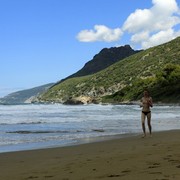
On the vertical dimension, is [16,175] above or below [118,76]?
below

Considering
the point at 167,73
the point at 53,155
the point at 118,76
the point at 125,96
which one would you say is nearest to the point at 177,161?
the point at 53,155

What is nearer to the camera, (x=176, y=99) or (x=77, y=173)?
(x=77, y=173)

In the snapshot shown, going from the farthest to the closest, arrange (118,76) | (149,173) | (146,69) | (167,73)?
1. (118,76)
2. (146,69)
3. (167,73)
4. (149,173)

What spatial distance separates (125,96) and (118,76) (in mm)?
44784

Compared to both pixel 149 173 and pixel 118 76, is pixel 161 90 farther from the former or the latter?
pixel 149 173

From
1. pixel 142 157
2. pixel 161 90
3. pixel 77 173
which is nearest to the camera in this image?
pixel 77 173

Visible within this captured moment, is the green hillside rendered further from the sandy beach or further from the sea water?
the sandy beach

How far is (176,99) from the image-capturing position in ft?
361

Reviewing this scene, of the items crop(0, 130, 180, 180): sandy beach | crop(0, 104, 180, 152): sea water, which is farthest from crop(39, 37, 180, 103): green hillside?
crop(0, 130, 180, 180): sandy beach

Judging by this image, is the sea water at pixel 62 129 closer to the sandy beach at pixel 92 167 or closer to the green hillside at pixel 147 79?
the sandy beach at pixel 92 167

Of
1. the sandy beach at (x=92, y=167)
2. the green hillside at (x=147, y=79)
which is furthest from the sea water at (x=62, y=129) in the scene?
the green hillside at (x=147, y=79)

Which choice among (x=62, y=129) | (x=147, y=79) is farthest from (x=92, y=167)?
(x=147, y=79)

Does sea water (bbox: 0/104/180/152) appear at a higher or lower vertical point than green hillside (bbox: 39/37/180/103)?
lower

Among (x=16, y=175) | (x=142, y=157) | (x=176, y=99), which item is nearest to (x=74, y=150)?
(x=142, y=157)
